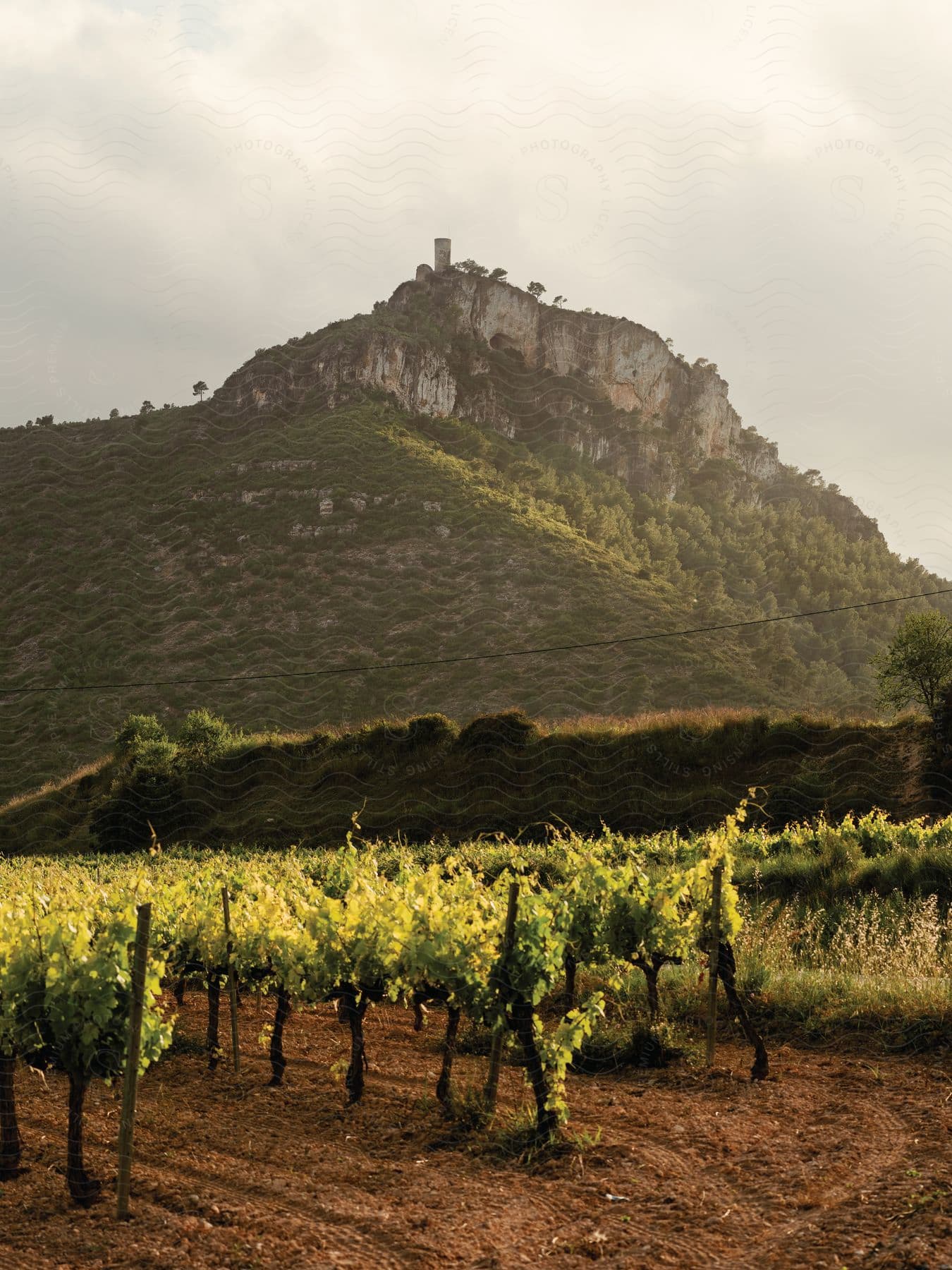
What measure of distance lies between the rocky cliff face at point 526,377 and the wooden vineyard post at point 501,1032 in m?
79.5

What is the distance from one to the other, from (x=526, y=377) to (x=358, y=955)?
10154cm

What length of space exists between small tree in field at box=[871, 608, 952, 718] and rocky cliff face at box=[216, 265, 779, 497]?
58.6 m

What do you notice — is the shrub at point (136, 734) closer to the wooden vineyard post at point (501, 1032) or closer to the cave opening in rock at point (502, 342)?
the wooden vineyard post at point (501, 1032)

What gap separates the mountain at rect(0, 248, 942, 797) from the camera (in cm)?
4738

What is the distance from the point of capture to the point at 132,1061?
195 inches

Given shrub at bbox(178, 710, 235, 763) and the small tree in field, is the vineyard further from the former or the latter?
the small tree in field

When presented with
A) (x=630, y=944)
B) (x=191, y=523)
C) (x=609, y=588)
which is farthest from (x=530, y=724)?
(x=191, y=523)

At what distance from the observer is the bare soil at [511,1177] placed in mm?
4387

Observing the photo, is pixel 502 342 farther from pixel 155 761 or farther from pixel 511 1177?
pixel 511 1177

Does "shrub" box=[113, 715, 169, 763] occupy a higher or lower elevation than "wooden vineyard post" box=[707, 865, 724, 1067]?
higher

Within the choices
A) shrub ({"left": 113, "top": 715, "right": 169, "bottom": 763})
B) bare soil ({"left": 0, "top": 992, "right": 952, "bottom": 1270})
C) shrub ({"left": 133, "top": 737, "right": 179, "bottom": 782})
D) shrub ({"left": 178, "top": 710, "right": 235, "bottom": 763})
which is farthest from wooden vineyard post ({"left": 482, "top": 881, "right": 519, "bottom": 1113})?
shrub ({"left": 113, "top": 715, "right": 169, "bottom": 763})

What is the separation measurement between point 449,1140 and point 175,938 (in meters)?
3.30

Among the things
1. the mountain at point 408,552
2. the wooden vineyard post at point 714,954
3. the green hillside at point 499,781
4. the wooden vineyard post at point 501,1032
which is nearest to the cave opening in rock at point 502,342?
the mountain at point 408,552

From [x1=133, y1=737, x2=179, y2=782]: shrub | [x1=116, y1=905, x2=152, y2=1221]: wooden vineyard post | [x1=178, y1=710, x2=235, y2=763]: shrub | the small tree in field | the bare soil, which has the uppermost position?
the small tree in field
